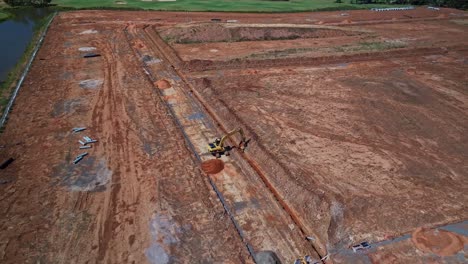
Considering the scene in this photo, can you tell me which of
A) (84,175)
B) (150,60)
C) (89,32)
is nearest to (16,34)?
(89,32)

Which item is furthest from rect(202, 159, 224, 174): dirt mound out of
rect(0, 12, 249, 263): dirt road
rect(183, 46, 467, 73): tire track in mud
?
rect(183, 46, 467, 73): tire track in mud

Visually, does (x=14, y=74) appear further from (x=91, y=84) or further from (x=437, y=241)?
(x=437, y=241)

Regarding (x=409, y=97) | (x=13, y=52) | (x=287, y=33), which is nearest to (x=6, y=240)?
(x=409, y=97)

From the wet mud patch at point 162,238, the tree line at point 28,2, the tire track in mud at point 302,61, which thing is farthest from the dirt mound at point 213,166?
the tree line at point 28,2

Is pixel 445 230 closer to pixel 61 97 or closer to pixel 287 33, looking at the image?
pixel 61 97

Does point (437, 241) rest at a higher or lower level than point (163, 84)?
lower

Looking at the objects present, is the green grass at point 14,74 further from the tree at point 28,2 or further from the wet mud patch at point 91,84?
the tree at point 28,2

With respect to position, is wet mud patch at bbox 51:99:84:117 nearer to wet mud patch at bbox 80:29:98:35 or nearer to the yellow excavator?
the yellow excavator
